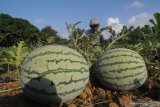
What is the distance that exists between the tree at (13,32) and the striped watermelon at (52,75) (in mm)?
13688

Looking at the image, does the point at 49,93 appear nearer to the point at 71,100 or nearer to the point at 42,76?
the point at 42,76

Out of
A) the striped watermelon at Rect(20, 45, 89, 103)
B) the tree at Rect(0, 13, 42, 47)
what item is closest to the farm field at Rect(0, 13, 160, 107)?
the striped watermelon at Rect(20, 45, 89, 103)

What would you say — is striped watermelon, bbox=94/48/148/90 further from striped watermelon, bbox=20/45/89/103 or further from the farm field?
striped watermelon, bbox=20/45/89/103

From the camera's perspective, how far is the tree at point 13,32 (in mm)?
17438

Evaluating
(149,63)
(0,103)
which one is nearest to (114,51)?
(149,63)

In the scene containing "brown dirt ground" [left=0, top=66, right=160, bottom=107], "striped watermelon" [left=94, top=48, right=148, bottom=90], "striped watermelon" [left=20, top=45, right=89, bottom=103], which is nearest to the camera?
"striped watermelon" [left=20, top=45, right=89, bottom=103]

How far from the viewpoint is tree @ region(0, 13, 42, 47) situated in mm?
17438

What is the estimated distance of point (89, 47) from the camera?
4.56 metres

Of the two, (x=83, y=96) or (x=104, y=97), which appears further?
(x=104, y=97)

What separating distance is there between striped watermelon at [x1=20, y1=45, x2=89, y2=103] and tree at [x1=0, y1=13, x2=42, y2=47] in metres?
13.7

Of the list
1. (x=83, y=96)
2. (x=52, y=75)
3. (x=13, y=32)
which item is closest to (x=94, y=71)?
(x=83, y=96)

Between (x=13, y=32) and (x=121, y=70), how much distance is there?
16.5 meters

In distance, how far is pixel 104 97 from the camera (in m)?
3.44

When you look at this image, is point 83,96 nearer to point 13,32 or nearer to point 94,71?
point 94,71
